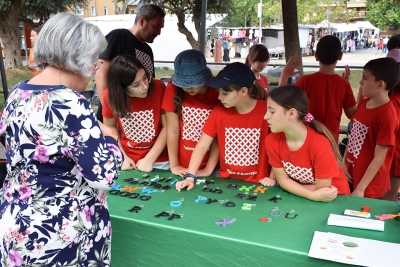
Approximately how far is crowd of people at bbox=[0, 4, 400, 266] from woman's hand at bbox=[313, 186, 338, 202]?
0.01 meters

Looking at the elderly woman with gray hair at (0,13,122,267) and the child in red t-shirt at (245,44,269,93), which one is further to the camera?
the child in red t-shirt at (245,44,269,93)

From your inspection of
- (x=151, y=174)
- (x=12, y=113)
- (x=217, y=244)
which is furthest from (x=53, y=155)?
(x=151, y=174)

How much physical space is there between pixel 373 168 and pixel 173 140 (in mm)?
1173

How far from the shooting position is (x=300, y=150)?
1866 millimetres

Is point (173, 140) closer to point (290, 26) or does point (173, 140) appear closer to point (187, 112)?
point (187, 112)

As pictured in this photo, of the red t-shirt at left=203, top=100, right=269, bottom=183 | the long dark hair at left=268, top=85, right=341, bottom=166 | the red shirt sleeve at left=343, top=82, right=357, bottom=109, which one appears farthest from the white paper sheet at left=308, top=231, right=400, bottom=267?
the red shirt sleeve at left=343, top=82, right=357, bottom=109

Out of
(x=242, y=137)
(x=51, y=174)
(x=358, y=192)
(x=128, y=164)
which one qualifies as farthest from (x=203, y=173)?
(x=51, y=174)

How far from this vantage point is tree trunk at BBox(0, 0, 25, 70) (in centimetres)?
810

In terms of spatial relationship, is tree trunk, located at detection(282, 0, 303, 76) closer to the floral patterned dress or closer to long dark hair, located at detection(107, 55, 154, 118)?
long dark hair, located at detection(107, 55, 154, 118)

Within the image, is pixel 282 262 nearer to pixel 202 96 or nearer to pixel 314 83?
pixel 202 96

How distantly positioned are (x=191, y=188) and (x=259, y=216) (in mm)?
477

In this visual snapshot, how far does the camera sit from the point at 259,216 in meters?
1.72

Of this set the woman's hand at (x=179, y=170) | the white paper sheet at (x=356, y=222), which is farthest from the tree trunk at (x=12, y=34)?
the white paper sheet at (x=356, y=222)

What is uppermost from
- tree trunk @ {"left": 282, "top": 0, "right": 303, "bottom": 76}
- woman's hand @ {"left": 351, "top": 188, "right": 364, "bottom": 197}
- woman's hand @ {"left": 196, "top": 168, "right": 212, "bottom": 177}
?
tree trunk @ {"left": 282, "top": 0, "right": 303, "bottom": 76}
